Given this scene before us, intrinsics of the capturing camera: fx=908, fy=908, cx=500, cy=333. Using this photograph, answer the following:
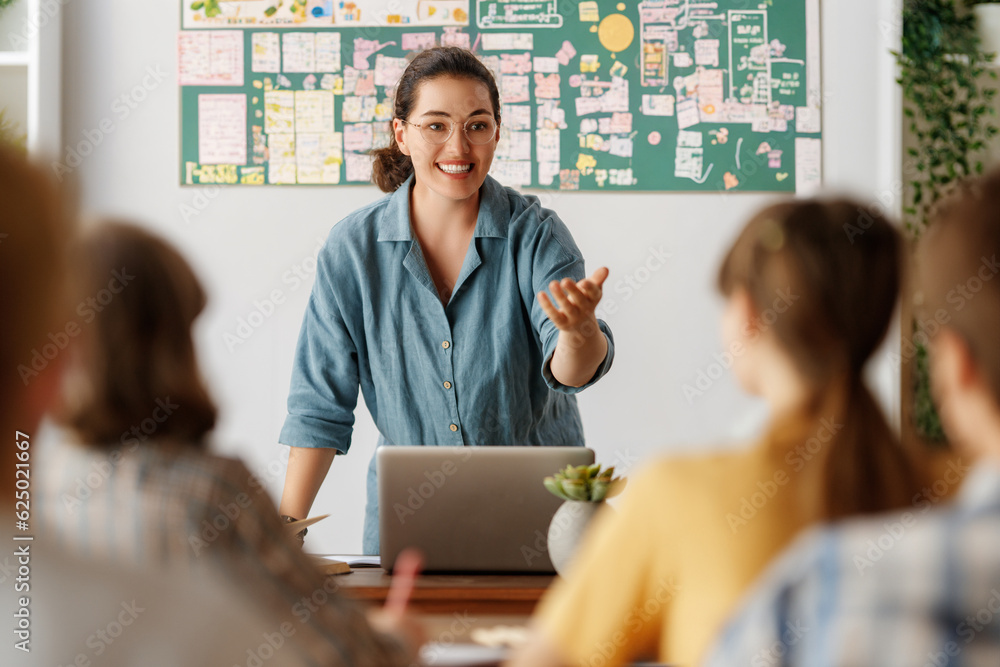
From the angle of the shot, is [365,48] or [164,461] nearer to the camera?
[164,461]

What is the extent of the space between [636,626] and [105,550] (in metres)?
0.51

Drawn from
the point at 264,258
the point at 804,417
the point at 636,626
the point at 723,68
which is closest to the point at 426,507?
the point at 636,626

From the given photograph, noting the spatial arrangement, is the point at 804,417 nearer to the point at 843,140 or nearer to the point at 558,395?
the point at 558,395

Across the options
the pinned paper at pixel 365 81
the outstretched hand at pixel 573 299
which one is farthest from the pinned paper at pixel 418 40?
the outstretched hand at pixel 573 299

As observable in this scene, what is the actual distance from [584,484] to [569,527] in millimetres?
71

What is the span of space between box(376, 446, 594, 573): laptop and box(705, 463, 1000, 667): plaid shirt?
875 mm

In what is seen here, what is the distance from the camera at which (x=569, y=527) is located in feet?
4.67

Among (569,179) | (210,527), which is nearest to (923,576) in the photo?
(210,527)

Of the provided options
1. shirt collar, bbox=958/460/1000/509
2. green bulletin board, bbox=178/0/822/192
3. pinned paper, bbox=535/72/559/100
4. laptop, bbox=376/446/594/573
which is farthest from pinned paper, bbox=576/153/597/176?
shirt collar, bbox=958/460/1000/509

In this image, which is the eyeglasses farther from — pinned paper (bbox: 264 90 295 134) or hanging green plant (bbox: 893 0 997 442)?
hanging green plant (bbox: 893 0 997 442)

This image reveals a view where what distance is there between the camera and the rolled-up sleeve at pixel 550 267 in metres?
1.99

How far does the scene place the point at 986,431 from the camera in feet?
2.31

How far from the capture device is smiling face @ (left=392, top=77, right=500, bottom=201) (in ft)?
6.78

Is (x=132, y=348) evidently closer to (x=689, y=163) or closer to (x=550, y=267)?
(x=550, y=267)
